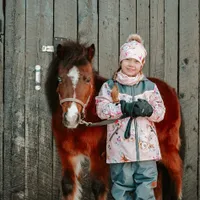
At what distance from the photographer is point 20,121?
5.25 meters

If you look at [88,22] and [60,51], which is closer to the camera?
[60,51]

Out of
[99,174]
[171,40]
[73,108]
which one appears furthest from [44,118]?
[171,40]

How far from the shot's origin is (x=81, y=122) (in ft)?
14.2

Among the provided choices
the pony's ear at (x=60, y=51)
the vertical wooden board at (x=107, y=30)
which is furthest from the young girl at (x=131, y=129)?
the vertical wooden board at (x=107, y=30)

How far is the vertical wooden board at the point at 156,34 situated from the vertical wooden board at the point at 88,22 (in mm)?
594

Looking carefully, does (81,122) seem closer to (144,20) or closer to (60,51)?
(60,51)

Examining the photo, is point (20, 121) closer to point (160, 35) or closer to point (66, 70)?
point (66, 70)

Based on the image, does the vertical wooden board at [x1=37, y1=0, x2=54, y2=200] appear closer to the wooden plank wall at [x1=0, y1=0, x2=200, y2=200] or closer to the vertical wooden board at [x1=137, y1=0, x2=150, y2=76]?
the wooden plank wall at [x1=0, y1=0, x2=200, y2=200]

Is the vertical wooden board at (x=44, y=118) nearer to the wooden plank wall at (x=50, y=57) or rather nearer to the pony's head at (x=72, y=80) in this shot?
the wooden plank wall at (x=50, y=57)

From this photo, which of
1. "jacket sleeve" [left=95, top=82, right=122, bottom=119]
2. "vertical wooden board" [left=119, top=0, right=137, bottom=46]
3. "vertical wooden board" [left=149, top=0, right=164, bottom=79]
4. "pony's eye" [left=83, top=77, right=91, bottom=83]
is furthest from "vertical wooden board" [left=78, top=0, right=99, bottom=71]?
"jacket sleeve" [left=95, top=82, right=122, bottom=119]

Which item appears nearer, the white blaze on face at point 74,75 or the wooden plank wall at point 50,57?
the white blaze on face at point 74,75

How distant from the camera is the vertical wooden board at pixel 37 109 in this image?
5211 mm

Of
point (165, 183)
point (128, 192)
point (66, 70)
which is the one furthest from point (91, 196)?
point (66, 70)

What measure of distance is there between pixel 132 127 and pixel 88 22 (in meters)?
1.63
